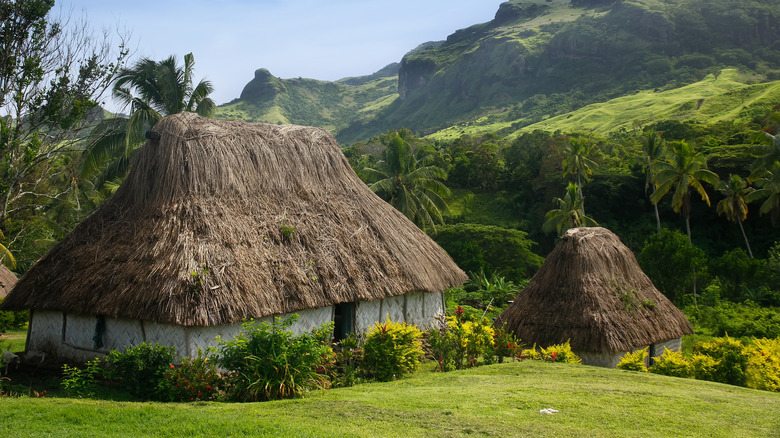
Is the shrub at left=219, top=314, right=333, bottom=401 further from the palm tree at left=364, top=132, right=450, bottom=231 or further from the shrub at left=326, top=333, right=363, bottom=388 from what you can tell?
the palm tree at left=364, top=132, right=450, bottom=231

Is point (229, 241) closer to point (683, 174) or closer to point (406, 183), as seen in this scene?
point (406, 183)

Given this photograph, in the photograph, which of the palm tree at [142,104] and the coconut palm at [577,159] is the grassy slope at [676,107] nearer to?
the coconut palm at [577,159]

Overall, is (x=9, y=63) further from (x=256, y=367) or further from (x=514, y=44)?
(x=514, y=44)

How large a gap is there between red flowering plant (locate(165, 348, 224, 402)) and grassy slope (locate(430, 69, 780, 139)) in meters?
59.2

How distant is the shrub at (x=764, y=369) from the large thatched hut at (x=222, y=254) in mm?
Result: 6999

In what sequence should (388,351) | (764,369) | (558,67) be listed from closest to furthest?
(388,351) < (764,369) < (558,67)

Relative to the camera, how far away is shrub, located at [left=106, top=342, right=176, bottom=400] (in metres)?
9.55

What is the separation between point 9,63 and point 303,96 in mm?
153557

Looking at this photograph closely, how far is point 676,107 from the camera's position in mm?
73688

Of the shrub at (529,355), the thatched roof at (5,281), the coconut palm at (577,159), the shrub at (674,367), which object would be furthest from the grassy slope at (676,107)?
the thatched roof at (5,281)

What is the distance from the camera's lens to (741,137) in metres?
42.8

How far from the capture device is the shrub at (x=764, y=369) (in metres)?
11.7

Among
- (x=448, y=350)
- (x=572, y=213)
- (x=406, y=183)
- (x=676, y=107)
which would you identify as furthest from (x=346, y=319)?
(x=676, y=107)

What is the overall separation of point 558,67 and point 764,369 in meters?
117
